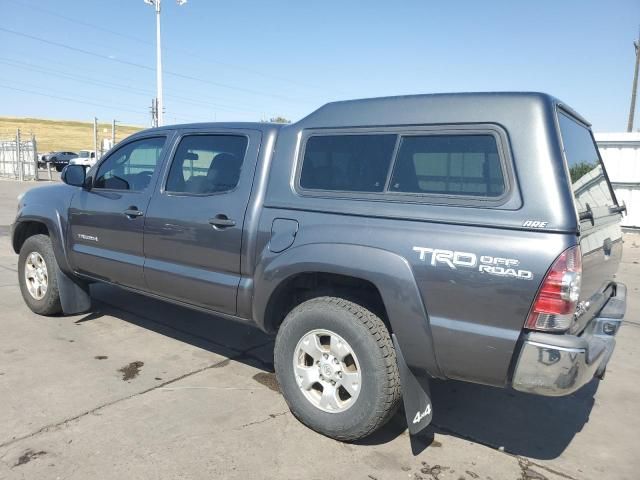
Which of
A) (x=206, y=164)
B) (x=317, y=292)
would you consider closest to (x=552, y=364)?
(x=317, y=292)

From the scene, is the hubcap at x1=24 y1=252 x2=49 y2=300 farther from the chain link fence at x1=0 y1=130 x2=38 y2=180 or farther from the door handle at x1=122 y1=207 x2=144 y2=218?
the chain link fence at x1=0 y1=130 x2=38 y2=180

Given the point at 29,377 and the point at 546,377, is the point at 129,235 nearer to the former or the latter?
the point at 29,377

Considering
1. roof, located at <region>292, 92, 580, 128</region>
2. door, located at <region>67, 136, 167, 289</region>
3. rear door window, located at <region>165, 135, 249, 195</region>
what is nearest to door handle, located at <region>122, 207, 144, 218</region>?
door, located at <region>67, 136, 167, 289</region>

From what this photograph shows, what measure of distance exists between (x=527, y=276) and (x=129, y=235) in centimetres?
307

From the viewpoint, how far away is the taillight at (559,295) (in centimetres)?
233

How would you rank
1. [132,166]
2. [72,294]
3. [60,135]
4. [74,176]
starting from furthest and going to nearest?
[60,135] → [72,294] → [74,176] → [132,166]

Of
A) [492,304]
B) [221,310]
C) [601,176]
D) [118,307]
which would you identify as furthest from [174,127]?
[601,176]

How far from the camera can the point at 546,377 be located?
2.41 m

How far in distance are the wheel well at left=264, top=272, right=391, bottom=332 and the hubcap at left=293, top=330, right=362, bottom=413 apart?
276 mm

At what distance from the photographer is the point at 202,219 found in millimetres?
3613

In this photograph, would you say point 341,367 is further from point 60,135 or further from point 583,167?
point 60,135

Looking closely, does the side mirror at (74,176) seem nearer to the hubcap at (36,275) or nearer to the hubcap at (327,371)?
the hubcap at (36,275)

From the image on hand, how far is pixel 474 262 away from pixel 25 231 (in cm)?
481

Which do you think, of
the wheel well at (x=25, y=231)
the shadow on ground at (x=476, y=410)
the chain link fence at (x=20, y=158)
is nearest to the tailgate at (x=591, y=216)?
the shadow on ground at (x=476, y=410)
